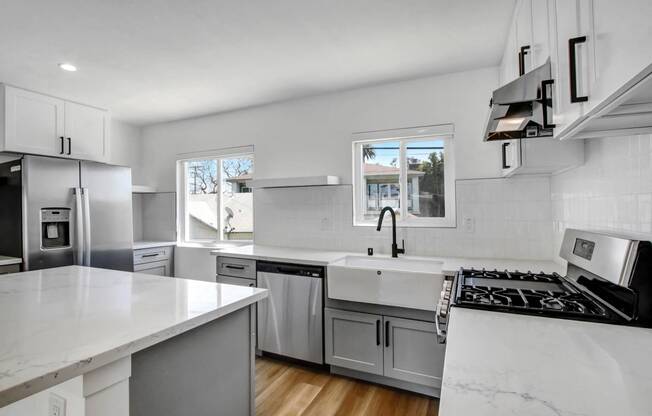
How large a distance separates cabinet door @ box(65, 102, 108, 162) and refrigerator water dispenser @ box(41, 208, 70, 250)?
659 mm

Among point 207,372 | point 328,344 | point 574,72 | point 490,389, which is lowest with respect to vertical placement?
point 328,344

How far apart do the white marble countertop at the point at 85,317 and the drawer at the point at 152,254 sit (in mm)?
1926

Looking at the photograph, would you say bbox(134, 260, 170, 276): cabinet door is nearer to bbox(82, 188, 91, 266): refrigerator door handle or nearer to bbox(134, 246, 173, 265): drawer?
bbox(134, 246, 173, 265): drawer

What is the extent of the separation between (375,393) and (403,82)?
2517 mm

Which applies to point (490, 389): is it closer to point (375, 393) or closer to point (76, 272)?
point (375, 393)

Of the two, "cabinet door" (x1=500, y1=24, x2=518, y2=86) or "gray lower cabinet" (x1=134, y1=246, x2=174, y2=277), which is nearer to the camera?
"cabinet door" (x1=500, y1=24, x2=518, y2=86)

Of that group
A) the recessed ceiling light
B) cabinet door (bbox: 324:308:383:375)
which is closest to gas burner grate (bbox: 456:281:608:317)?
cabinet door (bbox: 324:308:383:375)

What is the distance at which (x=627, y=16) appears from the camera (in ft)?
1.97

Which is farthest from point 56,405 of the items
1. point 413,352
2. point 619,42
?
point 413,352

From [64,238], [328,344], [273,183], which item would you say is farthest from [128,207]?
[328,344]

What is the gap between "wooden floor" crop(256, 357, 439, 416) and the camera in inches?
79.5

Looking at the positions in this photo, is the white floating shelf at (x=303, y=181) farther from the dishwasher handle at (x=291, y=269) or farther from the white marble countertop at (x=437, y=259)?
the dishwasher handle at (x=291, y=269)

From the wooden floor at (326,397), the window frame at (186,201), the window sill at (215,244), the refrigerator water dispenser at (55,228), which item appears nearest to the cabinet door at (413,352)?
the wooden floor at (326,397)

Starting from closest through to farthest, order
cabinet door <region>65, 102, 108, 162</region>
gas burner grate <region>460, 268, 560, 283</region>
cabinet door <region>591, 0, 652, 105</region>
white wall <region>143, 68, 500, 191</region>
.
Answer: cabinet door <region>591, 0, 652, 105</region> → gas burner grate <region>460, 268, 560, 283</region> → white wall <region>143, 68, 500, 191</region> → cabinet door <region>65, 102, 108, 162</region>
